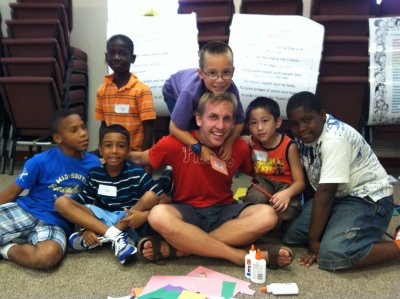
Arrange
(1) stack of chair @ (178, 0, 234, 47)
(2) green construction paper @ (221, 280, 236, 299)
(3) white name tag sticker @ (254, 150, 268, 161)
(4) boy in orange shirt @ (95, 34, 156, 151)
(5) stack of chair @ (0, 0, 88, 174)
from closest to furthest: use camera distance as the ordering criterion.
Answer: (2) green construction paper @ (221, 280, 236, 299) → (3) white name tag sticker @ (254, 150, 268, 161) → (4) boy in orange shirt @ (95, 34, 156, 151) → (5) stack of chair @ (0, 0, 88, 174) → (1) stack of chair @ (178, 0, 234, 47)

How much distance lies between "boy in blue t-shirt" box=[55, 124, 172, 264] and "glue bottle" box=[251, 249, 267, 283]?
1.63ft

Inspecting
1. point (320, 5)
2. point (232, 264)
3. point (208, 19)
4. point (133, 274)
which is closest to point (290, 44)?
point (320, 5)

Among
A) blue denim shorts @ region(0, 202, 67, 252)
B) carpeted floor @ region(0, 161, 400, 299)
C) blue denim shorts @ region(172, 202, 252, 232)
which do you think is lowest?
carpeted floor @ region(0, 161, 400, 299)

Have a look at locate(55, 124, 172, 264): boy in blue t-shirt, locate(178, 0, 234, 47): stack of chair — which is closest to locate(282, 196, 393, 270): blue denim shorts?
locate(55, 124, 172, 264): boy in blue t-shirt

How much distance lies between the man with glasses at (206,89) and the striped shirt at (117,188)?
0.79 feet

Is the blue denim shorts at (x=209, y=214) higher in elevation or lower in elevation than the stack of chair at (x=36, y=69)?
lower

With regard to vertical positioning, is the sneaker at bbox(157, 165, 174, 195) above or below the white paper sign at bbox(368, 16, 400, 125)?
below

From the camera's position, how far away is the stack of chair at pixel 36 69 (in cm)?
246

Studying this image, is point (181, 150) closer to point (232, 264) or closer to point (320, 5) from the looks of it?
point (232, 264)

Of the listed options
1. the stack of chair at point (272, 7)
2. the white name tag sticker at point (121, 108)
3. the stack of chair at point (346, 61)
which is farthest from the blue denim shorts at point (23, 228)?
the stack of chair at point (272, 7)

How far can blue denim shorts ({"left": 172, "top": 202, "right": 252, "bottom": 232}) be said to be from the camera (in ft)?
4.91

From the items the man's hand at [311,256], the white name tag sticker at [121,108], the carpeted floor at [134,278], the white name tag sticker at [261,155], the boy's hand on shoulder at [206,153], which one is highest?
the white name tag sticker at [121,108]

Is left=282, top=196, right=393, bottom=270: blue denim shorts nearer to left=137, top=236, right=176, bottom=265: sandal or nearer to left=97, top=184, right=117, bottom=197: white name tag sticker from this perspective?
left=137, top=236, right=176, bottom=265: sandal

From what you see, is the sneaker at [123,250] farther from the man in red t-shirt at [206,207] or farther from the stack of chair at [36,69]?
the stack of chair at [36,69]
